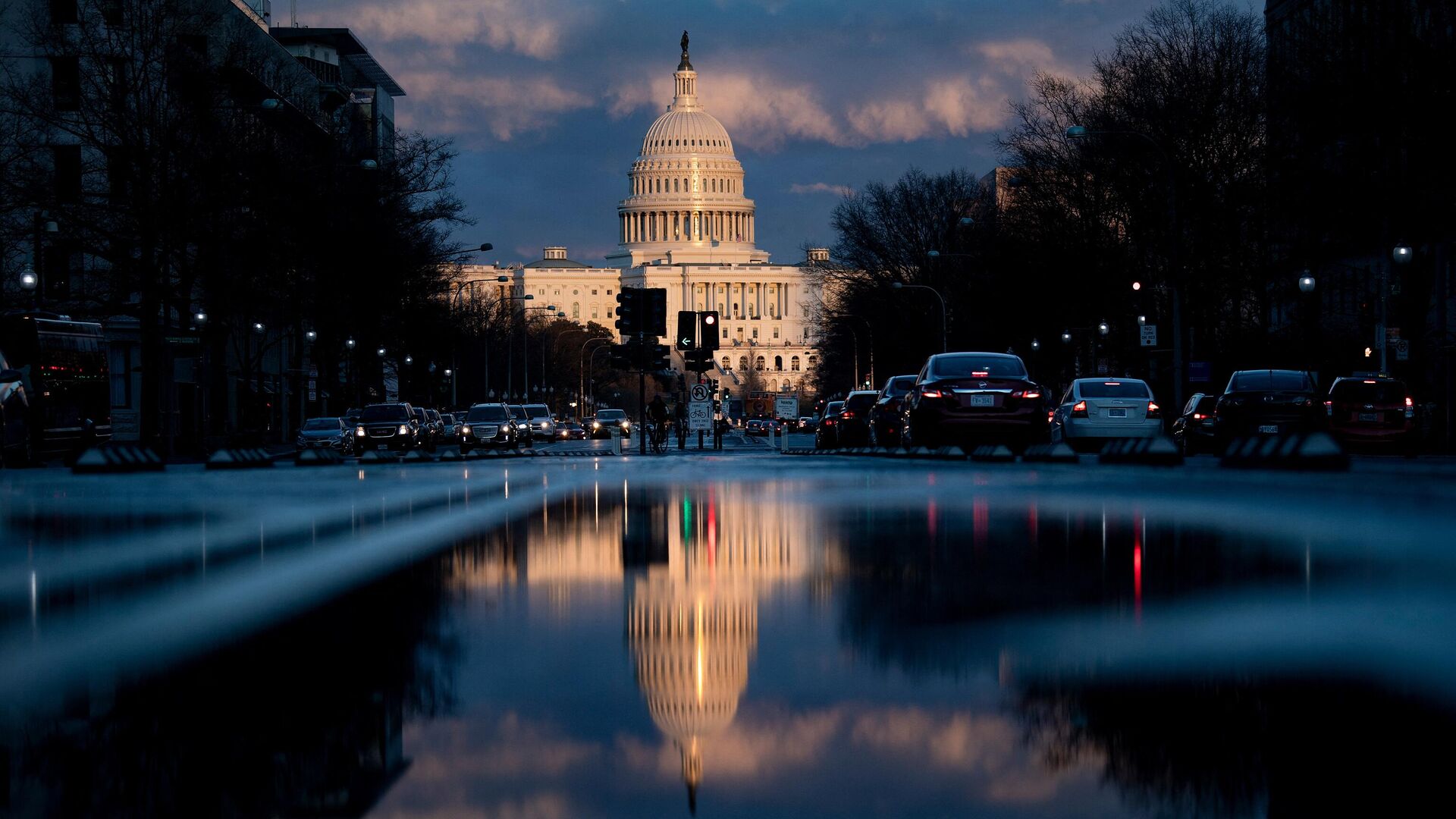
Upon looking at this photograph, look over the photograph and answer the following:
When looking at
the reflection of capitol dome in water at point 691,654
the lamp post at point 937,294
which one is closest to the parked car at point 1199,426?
the reflection of capitol dome in water at point 691,654

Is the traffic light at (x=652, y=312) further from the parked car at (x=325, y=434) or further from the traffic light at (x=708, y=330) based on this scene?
the parked car at (x=325, y=434)

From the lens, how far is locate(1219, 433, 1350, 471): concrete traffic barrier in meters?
22.6

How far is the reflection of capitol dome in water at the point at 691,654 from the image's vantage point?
16.8ft

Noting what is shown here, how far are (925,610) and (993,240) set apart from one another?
79.9 meters

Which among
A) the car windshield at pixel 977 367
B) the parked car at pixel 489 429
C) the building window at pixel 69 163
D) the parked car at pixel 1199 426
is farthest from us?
the building window at pixel 69 163

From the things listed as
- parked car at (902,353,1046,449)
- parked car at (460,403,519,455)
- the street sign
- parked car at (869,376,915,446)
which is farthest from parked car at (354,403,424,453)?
parked car at (902,353,1046,449)

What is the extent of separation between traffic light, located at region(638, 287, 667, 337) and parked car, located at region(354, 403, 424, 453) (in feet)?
37.9

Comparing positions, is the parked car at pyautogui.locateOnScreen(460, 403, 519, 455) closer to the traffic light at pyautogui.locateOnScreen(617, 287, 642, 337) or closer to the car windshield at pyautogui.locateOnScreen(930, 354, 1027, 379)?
the traffic light at pyautogui.locateOnScreen(617, 287, 642, 337)

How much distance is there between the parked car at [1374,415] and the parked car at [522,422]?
37847mm

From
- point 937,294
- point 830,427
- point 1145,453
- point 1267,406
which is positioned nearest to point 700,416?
point 830,427

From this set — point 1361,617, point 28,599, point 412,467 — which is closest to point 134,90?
point 412,467

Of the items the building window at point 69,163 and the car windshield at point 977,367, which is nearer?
the car windshield at point 977,367

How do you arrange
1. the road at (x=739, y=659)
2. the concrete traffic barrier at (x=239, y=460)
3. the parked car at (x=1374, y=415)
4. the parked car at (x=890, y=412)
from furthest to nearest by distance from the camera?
the parked car at (x=890, y=412) → the parked car at (x=1374, y=415) → the concrete traffic barrier at (x=239, y=460) → the road at (x=739, y=659)

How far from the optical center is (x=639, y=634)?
706 cm
